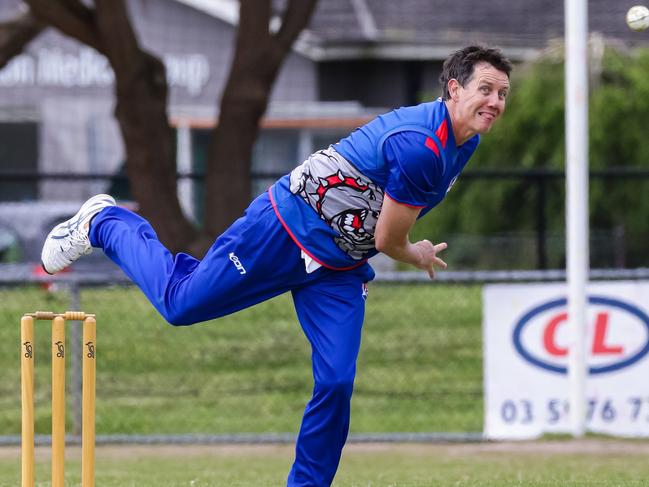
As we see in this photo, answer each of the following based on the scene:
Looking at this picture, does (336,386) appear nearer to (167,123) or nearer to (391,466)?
(391,466)

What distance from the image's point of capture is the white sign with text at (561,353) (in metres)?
9.75

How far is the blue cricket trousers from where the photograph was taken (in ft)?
18.8

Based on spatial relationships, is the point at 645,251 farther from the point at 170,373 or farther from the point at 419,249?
the point at 419,249

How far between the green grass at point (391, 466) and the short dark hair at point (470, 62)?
242 centimetres

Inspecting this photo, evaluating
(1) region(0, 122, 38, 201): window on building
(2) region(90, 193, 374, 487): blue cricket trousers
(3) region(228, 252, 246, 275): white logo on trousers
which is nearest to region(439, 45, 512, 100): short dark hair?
(2) region(90, 193, 374, 487): blue cricket trousers

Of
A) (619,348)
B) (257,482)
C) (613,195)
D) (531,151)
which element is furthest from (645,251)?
(257,482)

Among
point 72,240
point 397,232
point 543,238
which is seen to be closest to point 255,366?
point 543,238

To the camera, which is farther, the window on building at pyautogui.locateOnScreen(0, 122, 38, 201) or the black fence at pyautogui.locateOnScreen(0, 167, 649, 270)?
the window on building at pyautogui.locateOnScreen(0, 122, 38, 201)

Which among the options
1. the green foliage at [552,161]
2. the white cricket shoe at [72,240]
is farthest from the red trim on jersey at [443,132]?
the green foliage at [552,161]

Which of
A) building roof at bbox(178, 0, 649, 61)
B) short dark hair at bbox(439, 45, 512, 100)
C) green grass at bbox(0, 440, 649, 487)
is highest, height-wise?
building roof at bbox(178, 0, 649, 61)

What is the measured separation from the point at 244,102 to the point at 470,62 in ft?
27.7

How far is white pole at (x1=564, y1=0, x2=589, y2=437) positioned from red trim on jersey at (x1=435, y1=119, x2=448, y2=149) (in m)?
4.32

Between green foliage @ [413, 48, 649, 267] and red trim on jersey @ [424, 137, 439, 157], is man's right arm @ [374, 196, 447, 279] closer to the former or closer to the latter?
red trim on jersey @ [424, 137, 439, 157]

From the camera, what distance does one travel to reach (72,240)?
6496mm
